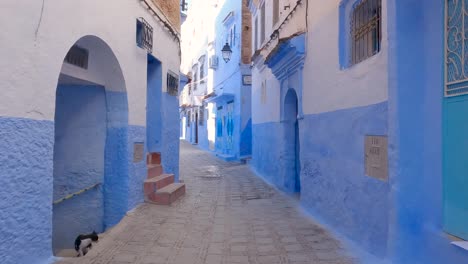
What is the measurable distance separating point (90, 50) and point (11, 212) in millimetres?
2902

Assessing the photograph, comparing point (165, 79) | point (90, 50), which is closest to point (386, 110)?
point (90, 50)

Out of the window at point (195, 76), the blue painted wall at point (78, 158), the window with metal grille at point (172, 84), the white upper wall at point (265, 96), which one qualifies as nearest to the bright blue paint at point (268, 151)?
the white upper wall at point (265, 96)

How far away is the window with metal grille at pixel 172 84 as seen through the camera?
28.5ft

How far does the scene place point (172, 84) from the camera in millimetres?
8969

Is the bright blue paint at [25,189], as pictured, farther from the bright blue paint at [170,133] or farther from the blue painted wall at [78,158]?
the bright blue paint at [170,133]

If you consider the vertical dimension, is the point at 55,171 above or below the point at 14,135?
below

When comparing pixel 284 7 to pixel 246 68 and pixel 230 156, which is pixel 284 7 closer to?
pixel 246 68

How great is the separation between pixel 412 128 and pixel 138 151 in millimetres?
4516

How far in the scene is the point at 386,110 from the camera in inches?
153

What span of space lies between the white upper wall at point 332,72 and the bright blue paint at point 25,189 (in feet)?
11.0

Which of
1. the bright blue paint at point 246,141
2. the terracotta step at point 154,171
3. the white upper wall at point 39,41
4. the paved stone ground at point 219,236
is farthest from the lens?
the bright blue paint at point 246,141

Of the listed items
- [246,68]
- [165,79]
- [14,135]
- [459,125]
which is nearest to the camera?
[459,125]

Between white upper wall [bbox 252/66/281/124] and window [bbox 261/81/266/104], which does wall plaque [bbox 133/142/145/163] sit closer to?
white upper wall [bbox 252/66/281/124]

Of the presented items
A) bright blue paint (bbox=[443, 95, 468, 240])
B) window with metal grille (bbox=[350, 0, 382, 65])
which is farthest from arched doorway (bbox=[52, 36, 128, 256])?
bright blue paint (bbox=[443, 95, 468, 240])
